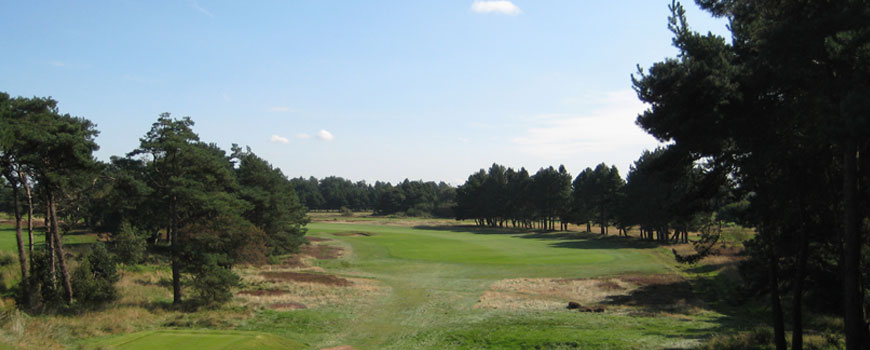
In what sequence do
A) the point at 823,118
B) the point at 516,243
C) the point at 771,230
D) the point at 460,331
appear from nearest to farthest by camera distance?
the point at 823,118 < the point at 771,230 < the point at 460,331 < the point at 516,243

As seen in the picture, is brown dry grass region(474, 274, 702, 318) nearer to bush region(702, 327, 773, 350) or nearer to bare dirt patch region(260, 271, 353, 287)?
bush region(702, 327, 773, 350)

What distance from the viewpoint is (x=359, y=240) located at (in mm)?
83312

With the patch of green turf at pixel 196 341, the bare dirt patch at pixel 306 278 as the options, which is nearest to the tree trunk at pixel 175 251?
the patch of green turf at pixel 196 341

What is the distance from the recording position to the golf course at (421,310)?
20297 mm

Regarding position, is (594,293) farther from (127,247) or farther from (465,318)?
(127,247)

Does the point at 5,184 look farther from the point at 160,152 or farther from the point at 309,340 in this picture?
the point at 309,340

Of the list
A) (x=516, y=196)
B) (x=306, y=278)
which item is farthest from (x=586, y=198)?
(x=306, y=278)

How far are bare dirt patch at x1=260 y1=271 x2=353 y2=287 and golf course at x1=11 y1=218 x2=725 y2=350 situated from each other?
0.30ft

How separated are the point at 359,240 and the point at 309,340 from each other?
61.7m

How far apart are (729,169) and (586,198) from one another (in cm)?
8163

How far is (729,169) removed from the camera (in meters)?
17.5

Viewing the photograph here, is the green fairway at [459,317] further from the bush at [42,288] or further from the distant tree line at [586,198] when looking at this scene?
the bush at [42,288]

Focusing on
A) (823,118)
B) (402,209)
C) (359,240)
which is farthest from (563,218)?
(823,118)

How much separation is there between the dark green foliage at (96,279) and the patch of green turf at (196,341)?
8.61 meters
